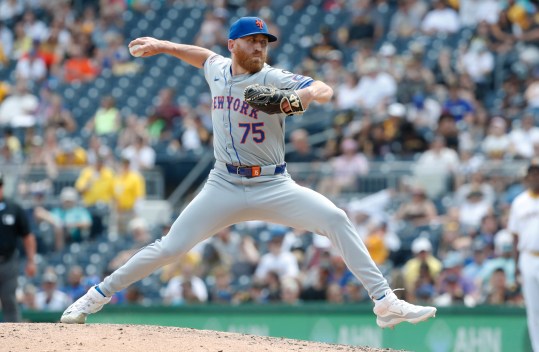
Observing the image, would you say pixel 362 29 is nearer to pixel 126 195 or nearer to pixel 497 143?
pixel 497 143

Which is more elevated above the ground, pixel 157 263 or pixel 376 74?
pixel 376 74

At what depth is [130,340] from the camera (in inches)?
263

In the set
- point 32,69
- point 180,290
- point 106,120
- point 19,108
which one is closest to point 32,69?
point 32,69

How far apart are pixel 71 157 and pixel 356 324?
590 centimetres

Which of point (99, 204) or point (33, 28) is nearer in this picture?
point (99, 204)

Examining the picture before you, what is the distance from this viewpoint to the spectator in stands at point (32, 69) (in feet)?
61.8

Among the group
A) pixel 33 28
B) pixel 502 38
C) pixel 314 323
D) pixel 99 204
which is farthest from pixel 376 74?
pixel 33 28

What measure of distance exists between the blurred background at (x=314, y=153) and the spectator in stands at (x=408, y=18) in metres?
0.02

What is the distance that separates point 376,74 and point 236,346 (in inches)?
341

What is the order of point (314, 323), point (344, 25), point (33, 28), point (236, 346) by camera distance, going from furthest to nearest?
1. point (33, 28)
2. point (344, 25)
3. point (314, 323)
4. point (236, 346)

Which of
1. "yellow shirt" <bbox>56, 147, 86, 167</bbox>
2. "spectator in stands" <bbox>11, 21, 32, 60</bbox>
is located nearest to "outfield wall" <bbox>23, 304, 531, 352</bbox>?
"yellow shirt" <bbox>56, 147, 86, 167</bbox>

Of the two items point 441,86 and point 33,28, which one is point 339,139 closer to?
point 441,86

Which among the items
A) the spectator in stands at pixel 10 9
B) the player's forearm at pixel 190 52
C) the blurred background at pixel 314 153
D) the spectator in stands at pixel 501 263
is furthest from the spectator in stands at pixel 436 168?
the spectator in stands at pixel 10 9

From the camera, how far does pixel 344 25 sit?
55.7 feet
